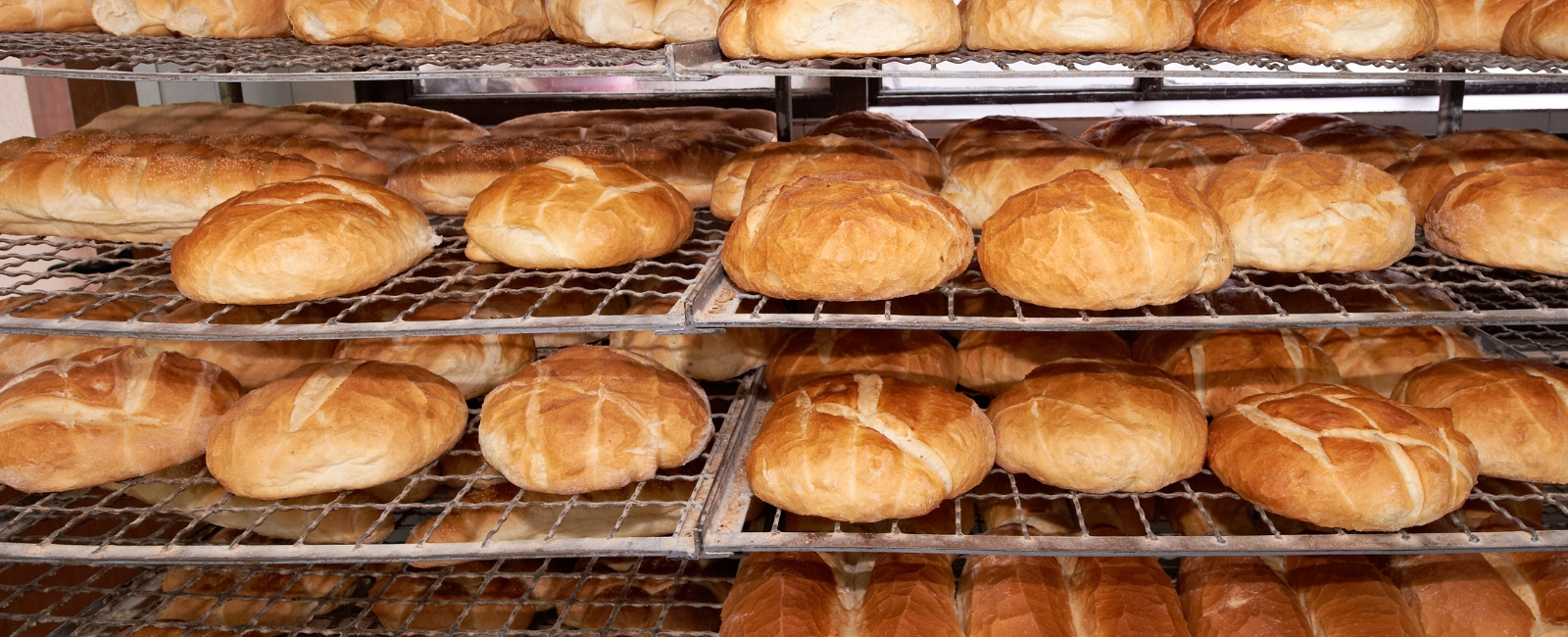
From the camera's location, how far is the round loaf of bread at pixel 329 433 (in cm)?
196

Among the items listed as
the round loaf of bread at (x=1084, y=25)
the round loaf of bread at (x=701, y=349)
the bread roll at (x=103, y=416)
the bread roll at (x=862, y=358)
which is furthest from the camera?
the round loaf of bread at (x=701, y=349)

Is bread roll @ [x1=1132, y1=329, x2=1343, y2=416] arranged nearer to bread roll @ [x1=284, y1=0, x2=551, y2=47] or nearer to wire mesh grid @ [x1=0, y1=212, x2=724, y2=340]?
wire mesh grid @ [x1=0, y1=212, x2=724, y2=340]

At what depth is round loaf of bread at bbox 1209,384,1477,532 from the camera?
69.4 inches

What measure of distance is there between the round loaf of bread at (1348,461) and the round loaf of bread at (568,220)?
1282 millimetres

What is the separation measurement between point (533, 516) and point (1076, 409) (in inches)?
50.0

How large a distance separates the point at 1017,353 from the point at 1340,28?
0.99 m

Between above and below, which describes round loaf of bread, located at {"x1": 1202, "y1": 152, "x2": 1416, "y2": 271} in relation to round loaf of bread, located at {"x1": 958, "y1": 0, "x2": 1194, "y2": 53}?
below

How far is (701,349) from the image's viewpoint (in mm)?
2535

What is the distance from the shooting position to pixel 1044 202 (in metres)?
1.82

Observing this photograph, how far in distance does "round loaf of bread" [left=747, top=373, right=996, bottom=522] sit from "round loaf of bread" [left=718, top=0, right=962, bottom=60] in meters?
0.69

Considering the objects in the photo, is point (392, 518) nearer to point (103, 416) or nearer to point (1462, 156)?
point (103, 416)

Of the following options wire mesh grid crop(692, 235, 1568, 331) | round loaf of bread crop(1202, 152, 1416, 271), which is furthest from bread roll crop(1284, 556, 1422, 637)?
round loaf of bread crop(1202, 152, 1416, 271)

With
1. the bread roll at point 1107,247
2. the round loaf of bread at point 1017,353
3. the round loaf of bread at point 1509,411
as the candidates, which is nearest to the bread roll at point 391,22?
the bread roll at point 1107,247

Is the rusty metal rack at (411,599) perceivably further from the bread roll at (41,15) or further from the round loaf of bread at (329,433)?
the bread roll at (41,15)
